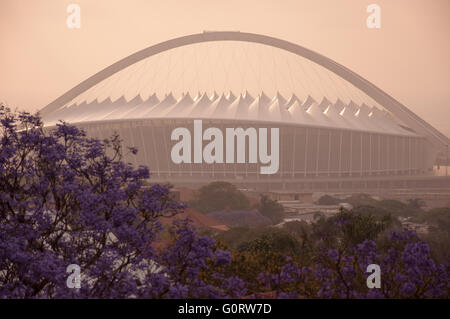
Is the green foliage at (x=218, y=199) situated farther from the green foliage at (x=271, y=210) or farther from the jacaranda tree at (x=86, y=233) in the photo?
the jacaranda tree at (x=86, y=233)

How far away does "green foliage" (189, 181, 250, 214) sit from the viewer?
55.9 meters

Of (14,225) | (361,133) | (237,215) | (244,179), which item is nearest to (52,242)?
(14,225)

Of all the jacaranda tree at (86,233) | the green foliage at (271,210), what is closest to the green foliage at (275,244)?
the jacaranda tree at (86,233)

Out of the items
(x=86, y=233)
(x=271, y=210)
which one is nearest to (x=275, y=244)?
(x=86, y=233)

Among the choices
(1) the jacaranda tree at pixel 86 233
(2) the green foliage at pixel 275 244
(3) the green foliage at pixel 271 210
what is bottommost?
(3) the green foliage at pixel 271 210

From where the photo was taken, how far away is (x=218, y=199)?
5672 cm

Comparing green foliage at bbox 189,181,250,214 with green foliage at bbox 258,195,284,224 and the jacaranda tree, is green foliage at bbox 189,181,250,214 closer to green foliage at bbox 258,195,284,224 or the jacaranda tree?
green foliage at bbox 258,195,284,224

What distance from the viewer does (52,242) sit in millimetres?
11594

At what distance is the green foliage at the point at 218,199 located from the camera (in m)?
55.9

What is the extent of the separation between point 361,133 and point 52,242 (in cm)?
7319

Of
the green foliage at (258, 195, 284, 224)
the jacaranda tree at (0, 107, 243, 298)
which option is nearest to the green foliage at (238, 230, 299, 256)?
the jacaranda tree at (0, 107, 243, 298)

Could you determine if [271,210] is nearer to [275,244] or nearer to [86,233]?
[275,244]

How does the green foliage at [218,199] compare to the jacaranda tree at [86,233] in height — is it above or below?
below
